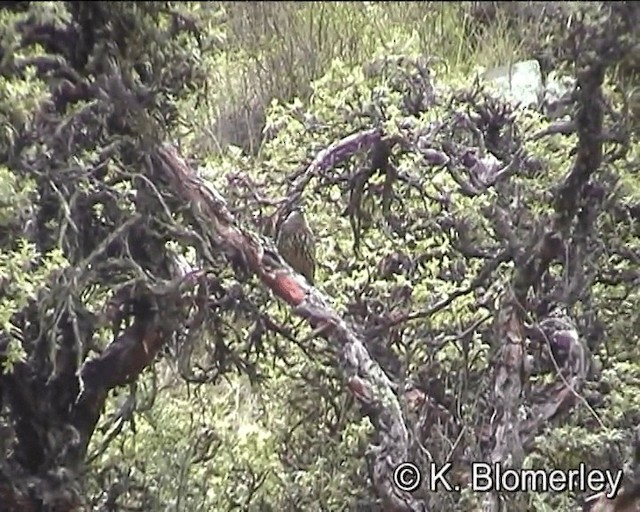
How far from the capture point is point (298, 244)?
2.75 metres

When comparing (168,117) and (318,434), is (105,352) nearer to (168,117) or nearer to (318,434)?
(168,117)

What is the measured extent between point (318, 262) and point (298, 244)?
0.08 m

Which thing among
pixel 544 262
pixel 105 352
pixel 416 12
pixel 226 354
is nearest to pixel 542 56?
pixel 416 12

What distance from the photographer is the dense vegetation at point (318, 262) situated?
179 cm

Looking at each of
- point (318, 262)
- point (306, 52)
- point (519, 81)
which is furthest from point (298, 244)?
point (519, 81)

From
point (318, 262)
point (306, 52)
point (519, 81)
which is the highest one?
point (306, 52)

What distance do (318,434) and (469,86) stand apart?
96cm

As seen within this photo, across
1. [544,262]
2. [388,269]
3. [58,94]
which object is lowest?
[388,269]

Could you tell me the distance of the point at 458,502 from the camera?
7.92ft

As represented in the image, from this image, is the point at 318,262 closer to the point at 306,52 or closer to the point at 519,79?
the point at 306,52

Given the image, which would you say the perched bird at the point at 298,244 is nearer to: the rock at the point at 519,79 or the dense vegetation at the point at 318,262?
the dense vegetation at the point at 318,262

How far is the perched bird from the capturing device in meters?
2.62

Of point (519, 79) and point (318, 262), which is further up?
point (519, 79)

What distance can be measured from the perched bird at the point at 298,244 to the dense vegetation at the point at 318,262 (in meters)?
0.04
